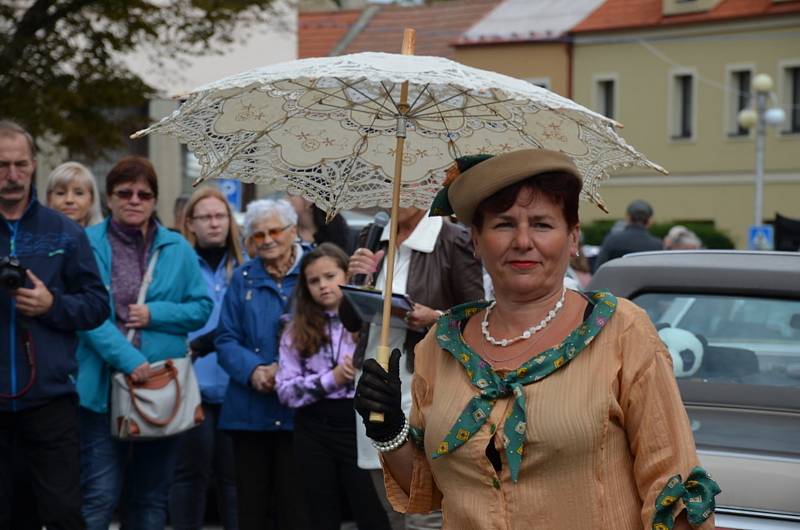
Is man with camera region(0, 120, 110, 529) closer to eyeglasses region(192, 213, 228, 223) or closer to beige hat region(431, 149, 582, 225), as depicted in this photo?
eyeglasses region(192, 213, 228, 223)

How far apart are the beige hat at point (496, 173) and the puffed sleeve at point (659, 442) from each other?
41cm

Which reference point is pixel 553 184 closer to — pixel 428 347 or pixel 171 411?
pixel 428 347

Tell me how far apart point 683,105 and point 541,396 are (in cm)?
3935

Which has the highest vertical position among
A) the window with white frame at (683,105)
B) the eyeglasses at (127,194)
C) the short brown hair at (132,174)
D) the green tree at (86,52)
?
the window with white frame at (683,105)

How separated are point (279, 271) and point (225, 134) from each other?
2.82 m

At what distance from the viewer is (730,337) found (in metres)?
5.01

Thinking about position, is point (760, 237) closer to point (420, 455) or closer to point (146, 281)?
point (146, 281)

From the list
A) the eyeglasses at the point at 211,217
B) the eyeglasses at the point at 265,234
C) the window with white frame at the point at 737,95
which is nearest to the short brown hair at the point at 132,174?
the eyeglasses at the point at 265,234

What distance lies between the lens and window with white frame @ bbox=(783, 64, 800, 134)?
126 ft

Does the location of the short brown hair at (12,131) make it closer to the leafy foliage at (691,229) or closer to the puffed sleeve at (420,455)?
the puffed sleeve at (420,455)

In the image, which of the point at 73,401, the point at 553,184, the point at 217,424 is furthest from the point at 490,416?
the point at 217,424

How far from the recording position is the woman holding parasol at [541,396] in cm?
300

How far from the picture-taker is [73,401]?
5.87m

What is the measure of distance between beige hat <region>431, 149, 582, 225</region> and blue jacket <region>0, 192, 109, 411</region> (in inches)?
117
